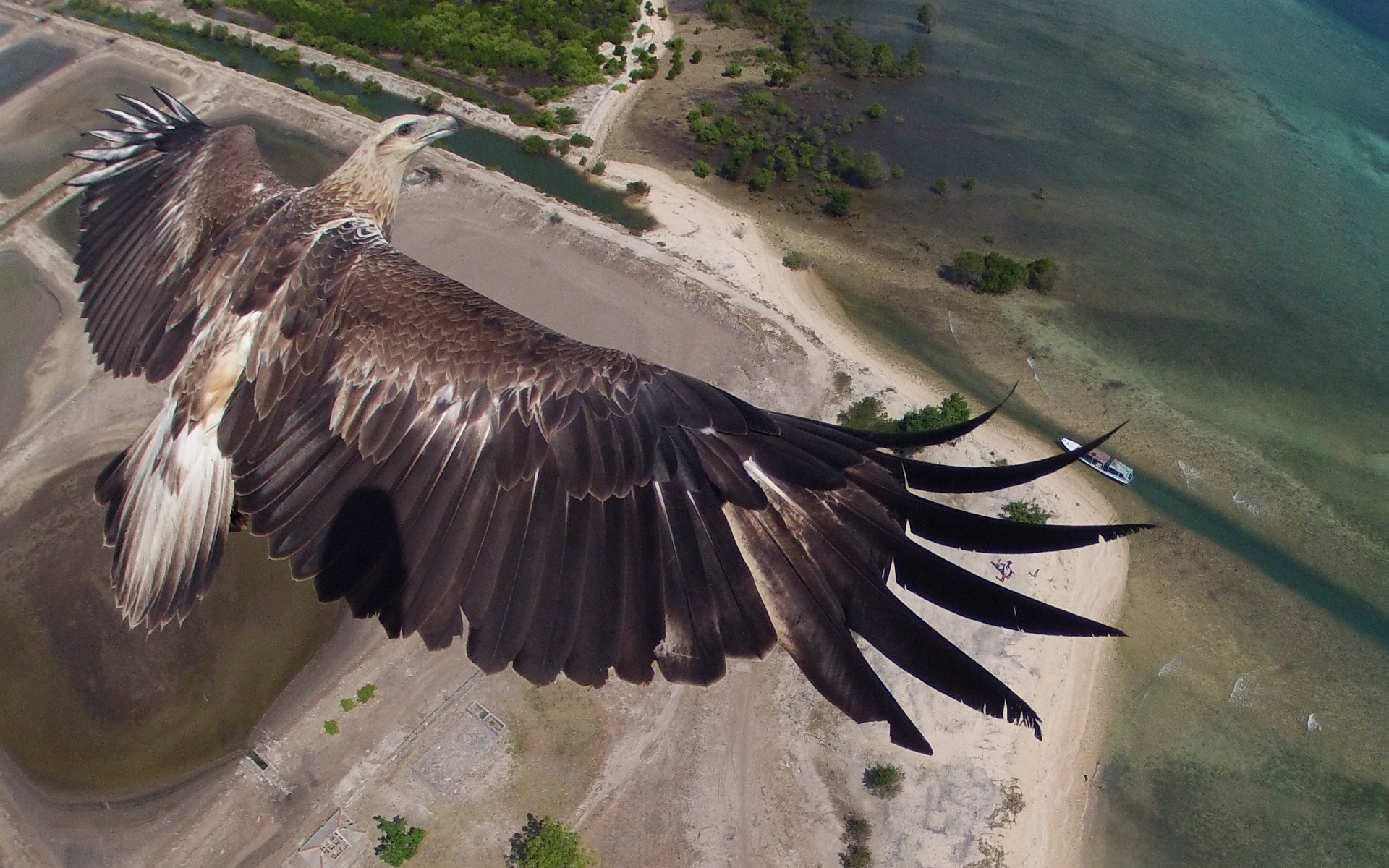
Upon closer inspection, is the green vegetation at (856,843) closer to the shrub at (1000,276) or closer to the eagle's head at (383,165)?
the eagle's head at (383,165)

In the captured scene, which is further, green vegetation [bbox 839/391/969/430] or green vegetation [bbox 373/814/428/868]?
green vegetation [bbox 839/391/969/430]

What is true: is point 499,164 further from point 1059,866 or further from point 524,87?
point 1059,866

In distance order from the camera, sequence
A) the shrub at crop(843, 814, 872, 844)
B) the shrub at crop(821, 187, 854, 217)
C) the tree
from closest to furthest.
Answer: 1. the shrub at crop(843, 814, 872, 844)
2. the shrub at crop(821, 187, 854, 217)
3. the tree

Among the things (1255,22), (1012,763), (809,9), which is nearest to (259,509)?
(1012,763)

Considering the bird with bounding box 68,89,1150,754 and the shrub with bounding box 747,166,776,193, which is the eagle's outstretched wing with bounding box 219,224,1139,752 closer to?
the bird with bounding box 68,89,1150,754

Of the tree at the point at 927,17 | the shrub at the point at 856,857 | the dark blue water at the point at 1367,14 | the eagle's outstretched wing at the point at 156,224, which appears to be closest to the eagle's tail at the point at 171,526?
the eagle's outstretched wing at the point at 156,224

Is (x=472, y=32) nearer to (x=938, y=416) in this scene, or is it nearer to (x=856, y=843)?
(x=938, y=416)

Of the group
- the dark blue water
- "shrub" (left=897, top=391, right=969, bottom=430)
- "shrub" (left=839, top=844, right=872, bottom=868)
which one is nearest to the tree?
the dark blue water
